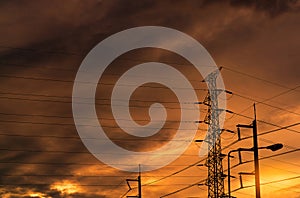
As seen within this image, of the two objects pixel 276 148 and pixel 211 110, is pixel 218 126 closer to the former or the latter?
pixel 211 110

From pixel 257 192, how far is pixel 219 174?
30.5 m

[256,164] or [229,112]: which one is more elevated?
[229,112]

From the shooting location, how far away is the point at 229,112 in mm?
74188

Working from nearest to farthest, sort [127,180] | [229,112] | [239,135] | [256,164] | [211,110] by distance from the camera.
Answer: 1. [256,164]
2. [239,135]
3. [229,112]
4. [211,110]
5. [127,180]

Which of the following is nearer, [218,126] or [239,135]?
[239,135]

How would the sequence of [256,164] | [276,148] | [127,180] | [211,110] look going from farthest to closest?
A: 1. [127,180]
2. [211,110]
3. [256,164]
4. [276,148]

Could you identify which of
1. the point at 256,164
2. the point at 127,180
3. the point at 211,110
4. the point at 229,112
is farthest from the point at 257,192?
the point at 127,180

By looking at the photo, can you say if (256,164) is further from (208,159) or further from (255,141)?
(208,159)

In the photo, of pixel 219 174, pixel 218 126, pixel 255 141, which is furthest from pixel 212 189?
pixel 255 141

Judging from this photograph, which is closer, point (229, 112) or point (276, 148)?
point (276, 148)

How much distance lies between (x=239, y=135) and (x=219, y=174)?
69.5 ft

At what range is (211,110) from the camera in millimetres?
79562

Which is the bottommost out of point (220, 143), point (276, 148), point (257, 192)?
point (257, 192)

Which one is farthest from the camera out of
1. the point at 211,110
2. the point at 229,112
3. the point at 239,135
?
the point at 211,110
